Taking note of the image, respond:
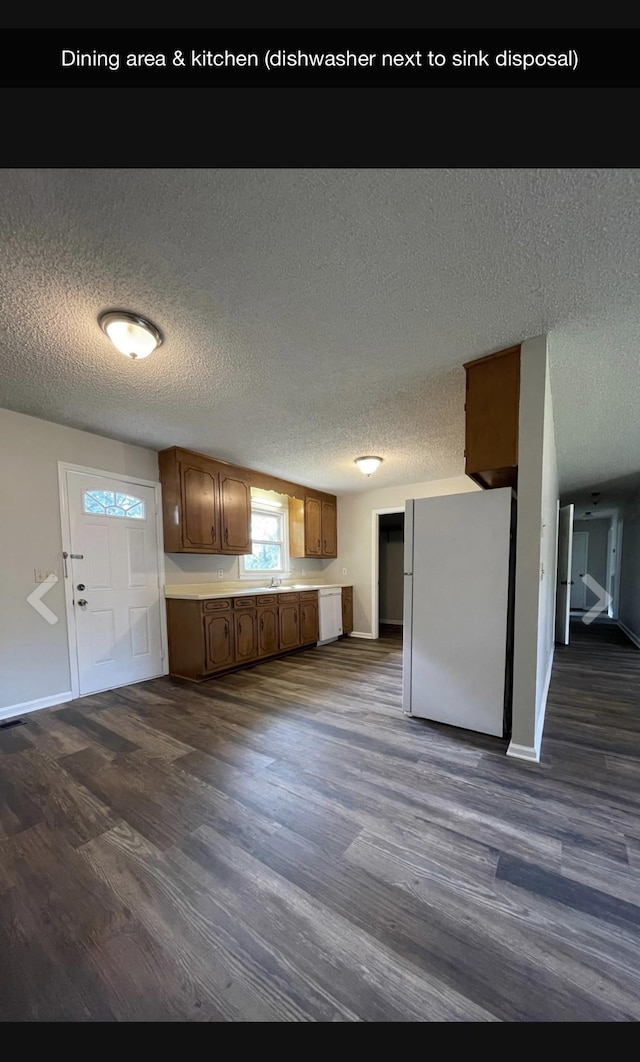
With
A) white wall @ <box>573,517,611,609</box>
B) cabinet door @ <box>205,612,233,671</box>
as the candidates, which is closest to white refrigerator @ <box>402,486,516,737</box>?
cabinet door @ <box>205,612,233,671</box>

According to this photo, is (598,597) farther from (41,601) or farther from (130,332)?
(41,601)

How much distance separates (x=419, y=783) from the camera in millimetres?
1919

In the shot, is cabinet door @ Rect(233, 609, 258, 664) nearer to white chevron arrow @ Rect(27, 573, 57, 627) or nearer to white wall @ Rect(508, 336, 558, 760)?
white chevron arrow @ Rect(27, 573, 57, 627)

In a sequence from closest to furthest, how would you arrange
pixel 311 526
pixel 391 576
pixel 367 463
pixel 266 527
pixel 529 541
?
1. pixel 529 541
2. pixel 367 463
3. pixel 266 527
4. pixel 311 526
5. pixel 391 576

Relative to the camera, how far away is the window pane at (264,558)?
5.16 metres

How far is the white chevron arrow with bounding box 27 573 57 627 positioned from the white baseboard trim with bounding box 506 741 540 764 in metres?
3.81

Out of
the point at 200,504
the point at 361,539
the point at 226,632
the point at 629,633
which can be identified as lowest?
the point at 629,633

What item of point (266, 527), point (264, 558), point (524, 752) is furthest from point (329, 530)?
point (524, 752)

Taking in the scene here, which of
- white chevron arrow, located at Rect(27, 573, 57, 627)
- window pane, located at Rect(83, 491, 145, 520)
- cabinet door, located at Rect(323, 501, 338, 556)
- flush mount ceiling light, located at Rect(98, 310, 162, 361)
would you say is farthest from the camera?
cabinet door, located at Rect(323, 501, 338, 556)

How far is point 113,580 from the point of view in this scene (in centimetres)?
357

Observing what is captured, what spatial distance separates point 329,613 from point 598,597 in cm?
792

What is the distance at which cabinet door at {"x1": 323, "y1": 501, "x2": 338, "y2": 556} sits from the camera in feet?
19.8
